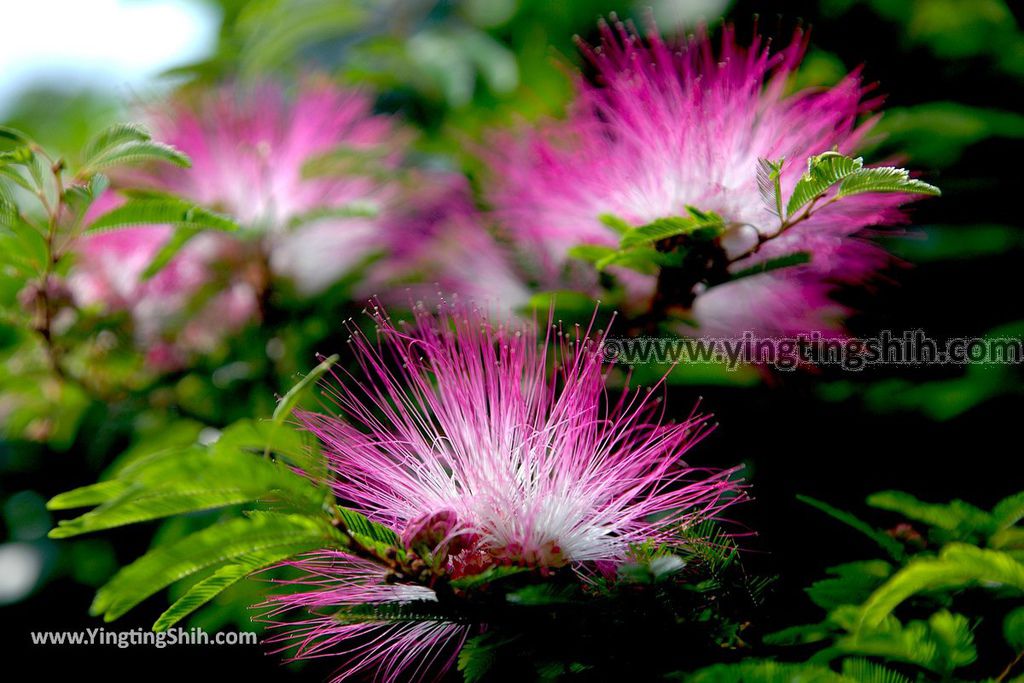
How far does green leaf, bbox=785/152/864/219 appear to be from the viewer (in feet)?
2.88

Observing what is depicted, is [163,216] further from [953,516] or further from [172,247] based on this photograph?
[953,516]

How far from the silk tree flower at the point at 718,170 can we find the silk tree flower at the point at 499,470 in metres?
0.26

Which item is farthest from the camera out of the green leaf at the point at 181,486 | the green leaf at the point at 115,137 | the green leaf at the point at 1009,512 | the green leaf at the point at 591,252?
the green leaf at the point at 591,252

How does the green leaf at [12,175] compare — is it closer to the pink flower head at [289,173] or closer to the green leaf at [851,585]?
the pink flower head at [289,173]

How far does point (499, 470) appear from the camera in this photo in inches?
38.3

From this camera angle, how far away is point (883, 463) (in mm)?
1361

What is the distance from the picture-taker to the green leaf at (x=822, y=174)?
0.88 m

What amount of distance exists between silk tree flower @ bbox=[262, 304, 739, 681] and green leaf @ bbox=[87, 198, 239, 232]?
11.5 inches

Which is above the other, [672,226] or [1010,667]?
[672,226]

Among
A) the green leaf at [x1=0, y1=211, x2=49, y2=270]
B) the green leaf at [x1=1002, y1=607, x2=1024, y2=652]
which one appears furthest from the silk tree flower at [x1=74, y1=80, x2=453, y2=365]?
the green leaf at [x1=1002, y1=607, x2=1024, y2=652]

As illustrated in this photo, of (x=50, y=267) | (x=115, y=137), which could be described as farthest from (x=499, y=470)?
(x=50, y=267)

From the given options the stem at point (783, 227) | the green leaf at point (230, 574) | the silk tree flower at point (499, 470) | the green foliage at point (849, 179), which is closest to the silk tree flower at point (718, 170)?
the stem at point (783, 227)

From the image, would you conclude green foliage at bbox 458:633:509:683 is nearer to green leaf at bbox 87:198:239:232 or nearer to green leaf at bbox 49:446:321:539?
green leaf at bbox 49:446:321:539

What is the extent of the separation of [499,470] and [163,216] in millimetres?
603
